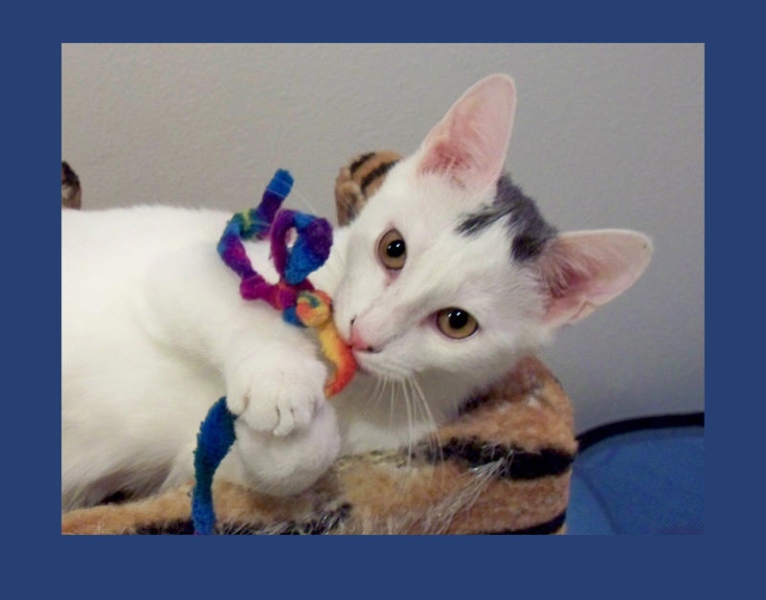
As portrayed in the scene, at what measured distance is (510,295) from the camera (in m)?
0.90

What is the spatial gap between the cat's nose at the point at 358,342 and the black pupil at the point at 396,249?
0.12 m

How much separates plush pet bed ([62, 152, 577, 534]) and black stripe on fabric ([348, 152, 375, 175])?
1.78ft

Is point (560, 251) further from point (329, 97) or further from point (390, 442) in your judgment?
point (329, 97)

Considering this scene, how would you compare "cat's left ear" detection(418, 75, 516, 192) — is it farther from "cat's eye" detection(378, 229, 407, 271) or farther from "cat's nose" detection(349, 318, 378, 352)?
"cat's nose" detection(349, 318, 378, 352)

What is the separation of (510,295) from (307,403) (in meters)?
0.35

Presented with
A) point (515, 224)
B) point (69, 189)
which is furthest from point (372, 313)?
point (69, 189)

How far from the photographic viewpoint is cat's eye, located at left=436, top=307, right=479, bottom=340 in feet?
2.78

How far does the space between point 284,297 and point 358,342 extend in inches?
4.5

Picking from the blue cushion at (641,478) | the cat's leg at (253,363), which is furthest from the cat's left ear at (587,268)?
the blue cushion at (641,478)

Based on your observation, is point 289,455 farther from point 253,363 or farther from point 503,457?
point 503,457

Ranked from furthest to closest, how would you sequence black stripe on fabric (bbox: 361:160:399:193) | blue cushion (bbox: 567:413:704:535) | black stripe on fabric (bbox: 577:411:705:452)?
black stripe on fabric (bbox: 577:411:705:452) < blue cushion (bbox: 567:413:704:535) < black stripe on fabric (bbox: 361:160:399:193)

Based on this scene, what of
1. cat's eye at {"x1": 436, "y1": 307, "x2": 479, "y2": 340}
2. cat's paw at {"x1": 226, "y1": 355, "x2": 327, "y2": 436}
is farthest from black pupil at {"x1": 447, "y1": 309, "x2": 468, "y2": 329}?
cat's paw at {"x1": 226, "y1": 355, "x2": 327, "y2": 436}

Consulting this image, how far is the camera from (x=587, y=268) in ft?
2.99

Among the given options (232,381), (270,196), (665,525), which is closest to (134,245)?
(270,196)
